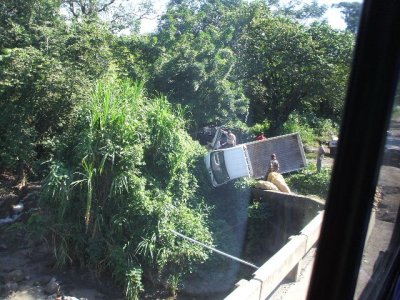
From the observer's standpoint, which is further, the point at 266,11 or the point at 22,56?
the point at 266,11

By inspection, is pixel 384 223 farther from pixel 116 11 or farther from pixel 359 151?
pixel 116 11

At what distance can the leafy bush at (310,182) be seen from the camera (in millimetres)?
12038

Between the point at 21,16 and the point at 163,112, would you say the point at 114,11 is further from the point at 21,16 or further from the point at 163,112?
the point at 163,112

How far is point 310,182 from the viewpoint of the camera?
12.4 meters

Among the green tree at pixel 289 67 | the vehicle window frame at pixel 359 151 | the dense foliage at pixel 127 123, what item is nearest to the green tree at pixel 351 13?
the vehicle window frame at pixel 359 151

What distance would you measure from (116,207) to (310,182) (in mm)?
6248

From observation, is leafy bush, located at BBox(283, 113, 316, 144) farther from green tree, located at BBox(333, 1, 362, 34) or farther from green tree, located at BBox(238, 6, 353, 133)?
green tree, located at BBox(333, 1, 362, 34)

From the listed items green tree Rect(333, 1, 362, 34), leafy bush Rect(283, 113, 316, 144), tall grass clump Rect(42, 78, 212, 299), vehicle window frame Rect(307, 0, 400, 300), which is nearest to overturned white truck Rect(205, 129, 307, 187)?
tall grass clump Rect(42, 78, 212, 299)

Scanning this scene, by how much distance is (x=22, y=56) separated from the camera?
993 centimetres

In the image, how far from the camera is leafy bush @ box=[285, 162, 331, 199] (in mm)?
12038

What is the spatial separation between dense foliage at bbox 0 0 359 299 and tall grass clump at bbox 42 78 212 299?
2 centimetres

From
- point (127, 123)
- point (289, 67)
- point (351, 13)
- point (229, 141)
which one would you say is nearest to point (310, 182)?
point (229, 141)

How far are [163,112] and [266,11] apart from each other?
11551 millimetres

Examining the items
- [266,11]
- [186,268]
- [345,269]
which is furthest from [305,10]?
[345,269]
